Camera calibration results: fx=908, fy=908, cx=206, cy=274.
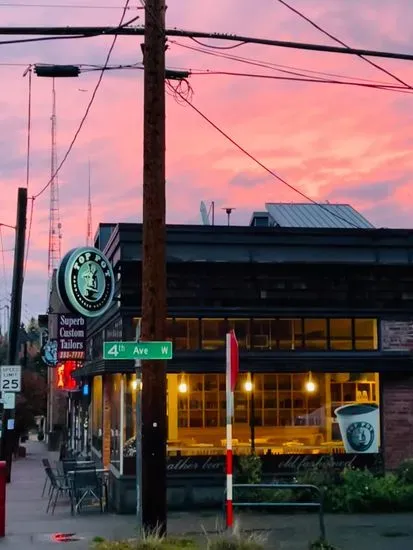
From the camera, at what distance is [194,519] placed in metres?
15.4

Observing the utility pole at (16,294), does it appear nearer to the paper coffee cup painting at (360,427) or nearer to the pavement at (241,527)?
the pavement at (241,527)

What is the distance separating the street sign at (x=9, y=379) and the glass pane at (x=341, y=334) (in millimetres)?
8817

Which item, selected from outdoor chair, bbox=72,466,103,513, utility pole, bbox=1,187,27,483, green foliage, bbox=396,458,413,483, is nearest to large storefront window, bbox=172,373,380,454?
green foliage, bbox=396,458,413,483

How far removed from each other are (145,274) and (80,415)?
21744 millimetres

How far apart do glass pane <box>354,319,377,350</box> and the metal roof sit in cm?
593

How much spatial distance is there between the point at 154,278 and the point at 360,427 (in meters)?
7.99

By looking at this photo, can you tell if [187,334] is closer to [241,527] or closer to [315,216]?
[241,527]

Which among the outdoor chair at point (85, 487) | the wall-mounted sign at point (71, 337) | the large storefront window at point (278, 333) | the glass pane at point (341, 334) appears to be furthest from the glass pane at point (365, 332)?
the wall-mounted sign at point (71, 337)

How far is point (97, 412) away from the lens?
24.8 metres

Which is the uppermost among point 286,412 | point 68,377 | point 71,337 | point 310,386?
point 71,337

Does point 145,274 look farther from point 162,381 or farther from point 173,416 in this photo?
point 173,416

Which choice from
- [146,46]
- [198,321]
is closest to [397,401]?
[198,321]

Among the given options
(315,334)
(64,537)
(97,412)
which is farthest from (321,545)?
(97,412)

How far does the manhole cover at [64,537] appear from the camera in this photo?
13.5m
